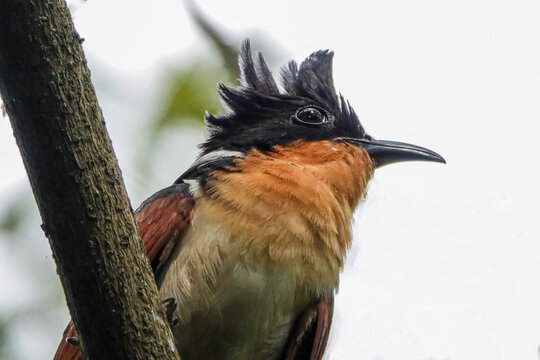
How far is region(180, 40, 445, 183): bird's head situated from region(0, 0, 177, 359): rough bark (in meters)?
1.76

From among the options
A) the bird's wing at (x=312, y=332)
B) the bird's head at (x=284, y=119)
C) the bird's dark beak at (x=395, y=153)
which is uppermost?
the bird's head at (x=284, y=119)

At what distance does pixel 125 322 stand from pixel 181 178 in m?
1.70

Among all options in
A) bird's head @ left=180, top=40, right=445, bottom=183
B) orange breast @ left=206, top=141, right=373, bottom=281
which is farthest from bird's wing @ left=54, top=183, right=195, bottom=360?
bird's head @ left=180, top=40, right=445, bottom=183

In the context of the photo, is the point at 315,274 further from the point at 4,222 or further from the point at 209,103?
the point at 4,222

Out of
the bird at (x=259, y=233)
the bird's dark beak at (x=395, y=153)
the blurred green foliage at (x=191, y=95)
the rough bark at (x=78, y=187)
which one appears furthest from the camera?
the blurred green foliage at (x=191, y=95)

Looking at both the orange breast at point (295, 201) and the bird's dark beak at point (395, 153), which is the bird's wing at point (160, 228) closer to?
the orange breast at point (295, 201)

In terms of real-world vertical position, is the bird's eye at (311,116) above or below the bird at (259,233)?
above

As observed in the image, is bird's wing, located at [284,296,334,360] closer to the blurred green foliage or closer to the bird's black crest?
the bird's black crest

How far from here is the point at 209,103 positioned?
542 centimetres

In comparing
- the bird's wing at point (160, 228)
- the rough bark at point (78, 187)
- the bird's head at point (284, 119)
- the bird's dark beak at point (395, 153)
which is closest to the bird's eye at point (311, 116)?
the bird's head at point (284, 119)

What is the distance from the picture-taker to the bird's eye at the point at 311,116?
5.05 m

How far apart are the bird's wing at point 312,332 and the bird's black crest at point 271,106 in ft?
3.35

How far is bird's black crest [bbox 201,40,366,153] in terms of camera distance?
Answer: 16.0 ft

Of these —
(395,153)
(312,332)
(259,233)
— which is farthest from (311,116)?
(312,332)
